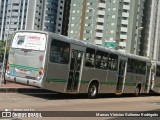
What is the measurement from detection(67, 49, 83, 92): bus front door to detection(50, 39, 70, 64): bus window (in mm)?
527

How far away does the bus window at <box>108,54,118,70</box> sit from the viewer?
22081 millimetres

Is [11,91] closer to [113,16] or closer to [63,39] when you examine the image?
[63,39]

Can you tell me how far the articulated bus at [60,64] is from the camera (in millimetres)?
17047

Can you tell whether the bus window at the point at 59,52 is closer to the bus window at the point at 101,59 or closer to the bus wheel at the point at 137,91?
the bus window at the point at 101,59

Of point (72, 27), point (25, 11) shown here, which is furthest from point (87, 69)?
point (25, 11)

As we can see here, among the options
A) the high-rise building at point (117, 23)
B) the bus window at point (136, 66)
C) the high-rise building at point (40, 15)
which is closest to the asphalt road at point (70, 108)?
the bus window at point (136, 66)

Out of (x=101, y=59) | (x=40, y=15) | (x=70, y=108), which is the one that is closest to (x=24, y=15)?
(x=40, y=15)

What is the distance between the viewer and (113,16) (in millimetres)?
106375

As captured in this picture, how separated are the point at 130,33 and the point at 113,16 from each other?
693 cm

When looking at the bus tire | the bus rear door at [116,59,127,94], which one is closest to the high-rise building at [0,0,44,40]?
the bus tire

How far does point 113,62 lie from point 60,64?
566 centimetres

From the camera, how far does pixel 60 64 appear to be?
17766 millimetres

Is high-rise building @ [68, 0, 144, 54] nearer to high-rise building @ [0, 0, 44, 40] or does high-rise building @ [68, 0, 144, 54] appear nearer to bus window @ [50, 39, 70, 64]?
high-rise building @ [0, 0, 44, 40]

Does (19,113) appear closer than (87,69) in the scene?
Yes
